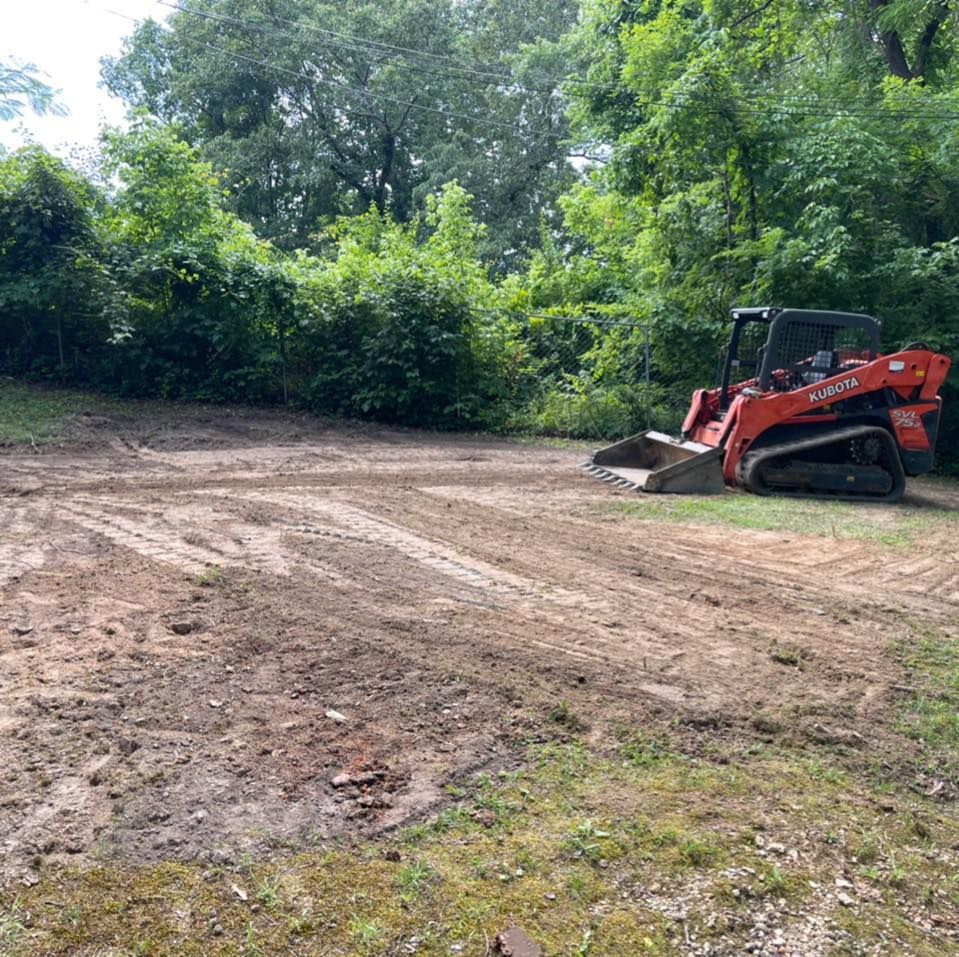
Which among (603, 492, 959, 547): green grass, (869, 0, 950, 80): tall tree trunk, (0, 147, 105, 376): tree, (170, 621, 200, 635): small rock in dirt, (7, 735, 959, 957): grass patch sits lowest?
(7, 735, 959, 957): grass patch

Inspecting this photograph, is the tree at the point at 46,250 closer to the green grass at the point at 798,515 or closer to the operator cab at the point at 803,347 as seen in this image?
the green grass at the point at 798,515

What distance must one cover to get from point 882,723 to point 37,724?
12.0 ft

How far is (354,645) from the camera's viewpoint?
4.54m

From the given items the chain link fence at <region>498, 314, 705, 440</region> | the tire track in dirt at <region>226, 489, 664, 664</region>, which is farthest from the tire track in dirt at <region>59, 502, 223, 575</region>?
the chain link fence at <region>498, 314, 705, 440</region>

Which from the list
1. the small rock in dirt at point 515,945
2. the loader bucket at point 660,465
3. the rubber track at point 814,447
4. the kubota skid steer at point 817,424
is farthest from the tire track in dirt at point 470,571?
the rubber track at point 814,447

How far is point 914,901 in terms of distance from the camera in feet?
9.25

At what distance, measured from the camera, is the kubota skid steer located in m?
9.91

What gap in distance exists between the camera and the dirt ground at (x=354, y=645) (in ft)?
10.4

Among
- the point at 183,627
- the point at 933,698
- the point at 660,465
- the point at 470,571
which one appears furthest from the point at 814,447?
the point at 183,627

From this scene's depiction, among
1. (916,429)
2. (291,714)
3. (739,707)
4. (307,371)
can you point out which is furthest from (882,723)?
(307,371)

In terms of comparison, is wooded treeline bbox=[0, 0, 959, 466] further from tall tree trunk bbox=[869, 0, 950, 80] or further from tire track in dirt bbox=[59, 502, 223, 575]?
tire track in dirt bbox=[59, 502, 223, 575]

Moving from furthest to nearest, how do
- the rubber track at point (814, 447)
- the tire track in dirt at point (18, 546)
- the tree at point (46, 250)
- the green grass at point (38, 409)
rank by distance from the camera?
the tree at point (46, 250) < the green grass at point (38, 409) < the rubber track at point (814, 447) < the tire track in dirt at point (18, 546)

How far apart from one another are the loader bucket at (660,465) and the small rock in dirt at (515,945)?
24.7 feet

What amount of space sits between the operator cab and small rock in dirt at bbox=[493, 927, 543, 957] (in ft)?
28.5
